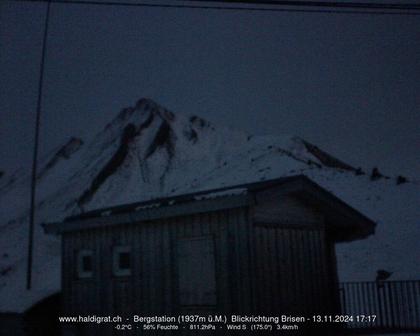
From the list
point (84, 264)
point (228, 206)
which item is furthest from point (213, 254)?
point (84, 264)

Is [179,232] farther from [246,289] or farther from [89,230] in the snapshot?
[89,230]

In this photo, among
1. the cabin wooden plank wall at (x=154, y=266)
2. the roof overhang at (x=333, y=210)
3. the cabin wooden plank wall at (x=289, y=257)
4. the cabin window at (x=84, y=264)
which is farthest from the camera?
the cabin window at (x=84, y=264)

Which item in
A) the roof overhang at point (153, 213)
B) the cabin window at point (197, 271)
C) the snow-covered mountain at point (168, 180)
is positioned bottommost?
the cabin window at point (197, 271)

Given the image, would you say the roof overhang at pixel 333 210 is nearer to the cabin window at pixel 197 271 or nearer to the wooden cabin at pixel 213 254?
the wooden cabin at pixel 213 254

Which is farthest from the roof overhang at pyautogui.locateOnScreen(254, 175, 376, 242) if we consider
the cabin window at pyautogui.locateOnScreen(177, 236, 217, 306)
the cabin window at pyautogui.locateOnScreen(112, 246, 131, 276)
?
the cabin window at pyautogui.locateOnScreen(112, 246, 131, 276)

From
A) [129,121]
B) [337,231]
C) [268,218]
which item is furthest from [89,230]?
[129,121]

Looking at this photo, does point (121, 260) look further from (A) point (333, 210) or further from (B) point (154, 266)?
(A) point (333, 210)

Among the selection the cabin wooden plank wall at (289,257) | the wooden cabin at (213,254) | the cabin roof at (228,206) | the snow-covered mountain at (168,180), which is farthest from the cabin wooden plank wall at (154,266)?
the snow-covered mountain at (168,180)
